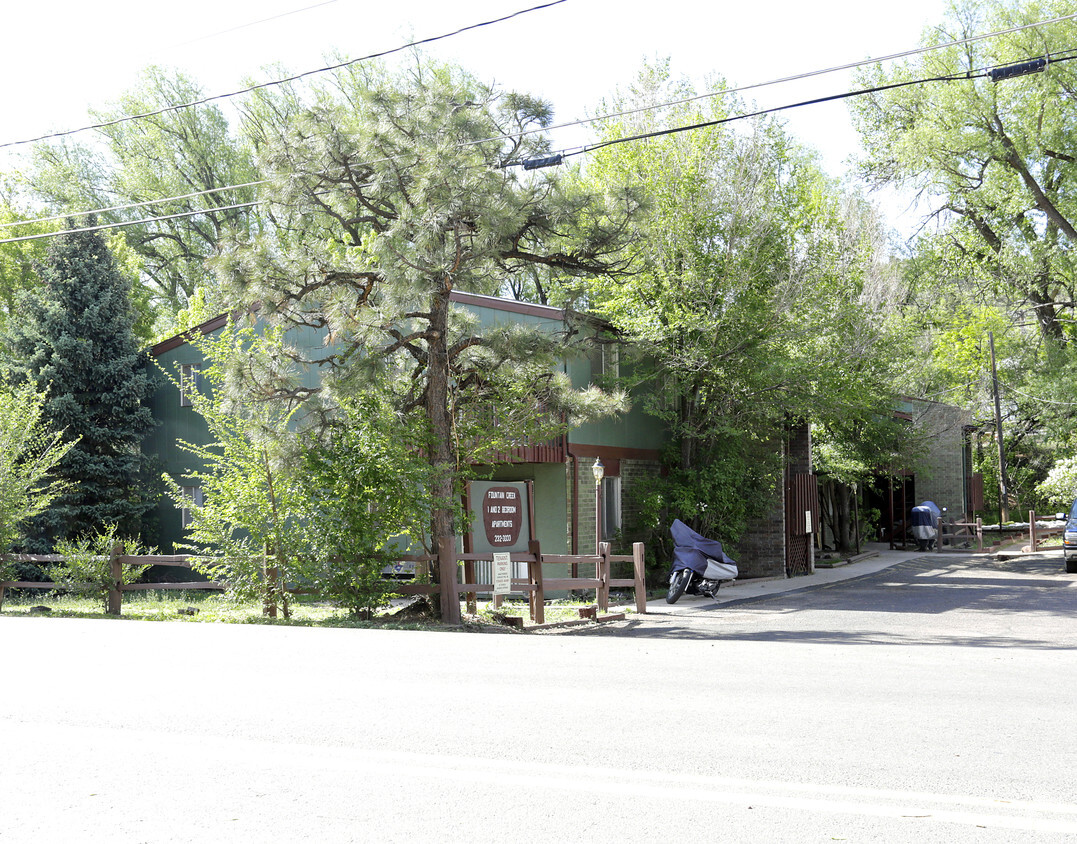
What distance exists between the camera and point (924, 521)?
3441 cm

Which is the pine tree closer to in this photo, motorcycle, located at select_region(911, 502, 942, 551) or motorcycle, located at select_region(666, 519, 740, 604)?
motorcycle, located at select_region(666, 519, 740, 604)

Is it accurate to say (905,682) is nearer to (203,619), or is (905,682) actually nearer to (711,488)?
(203,619)

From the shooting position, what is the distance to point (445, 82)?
14.6 m

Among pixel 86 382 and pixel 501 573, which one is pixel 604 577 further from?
pixel 86 382

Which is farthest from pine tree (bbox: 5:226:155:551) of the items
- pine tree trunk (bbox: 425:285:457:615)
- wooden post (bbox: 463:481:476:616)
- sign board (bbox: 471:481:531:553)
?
pine tree trunk (bbox: 425:285:457:615)

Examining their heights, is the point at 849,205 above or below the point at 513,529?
above

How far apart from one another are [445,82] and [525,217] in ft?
7.91

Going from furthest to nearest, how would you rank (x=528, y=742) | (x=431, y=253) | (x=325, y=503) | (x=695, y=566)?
(x=695, y=566), (x=325, y=503), (x=431, y=253), (x=528, y=742)

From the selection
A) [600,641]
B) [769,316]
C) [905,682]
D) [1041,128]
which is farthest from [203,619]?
[1041,128]

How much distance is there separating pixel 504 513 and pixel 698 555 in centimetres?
458

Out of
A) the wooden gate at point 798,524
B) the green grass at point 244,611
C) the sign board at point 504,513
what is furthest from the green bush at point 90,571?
the wooden gate at point 798,524

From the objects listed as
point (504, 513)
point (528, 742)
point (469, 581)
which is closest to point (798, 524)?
point (504, 513)

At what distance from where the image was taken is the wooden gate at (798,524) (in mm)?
25609

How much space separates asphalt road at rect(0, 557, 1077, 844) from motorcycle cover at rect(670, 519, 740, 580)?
8.03 meters
